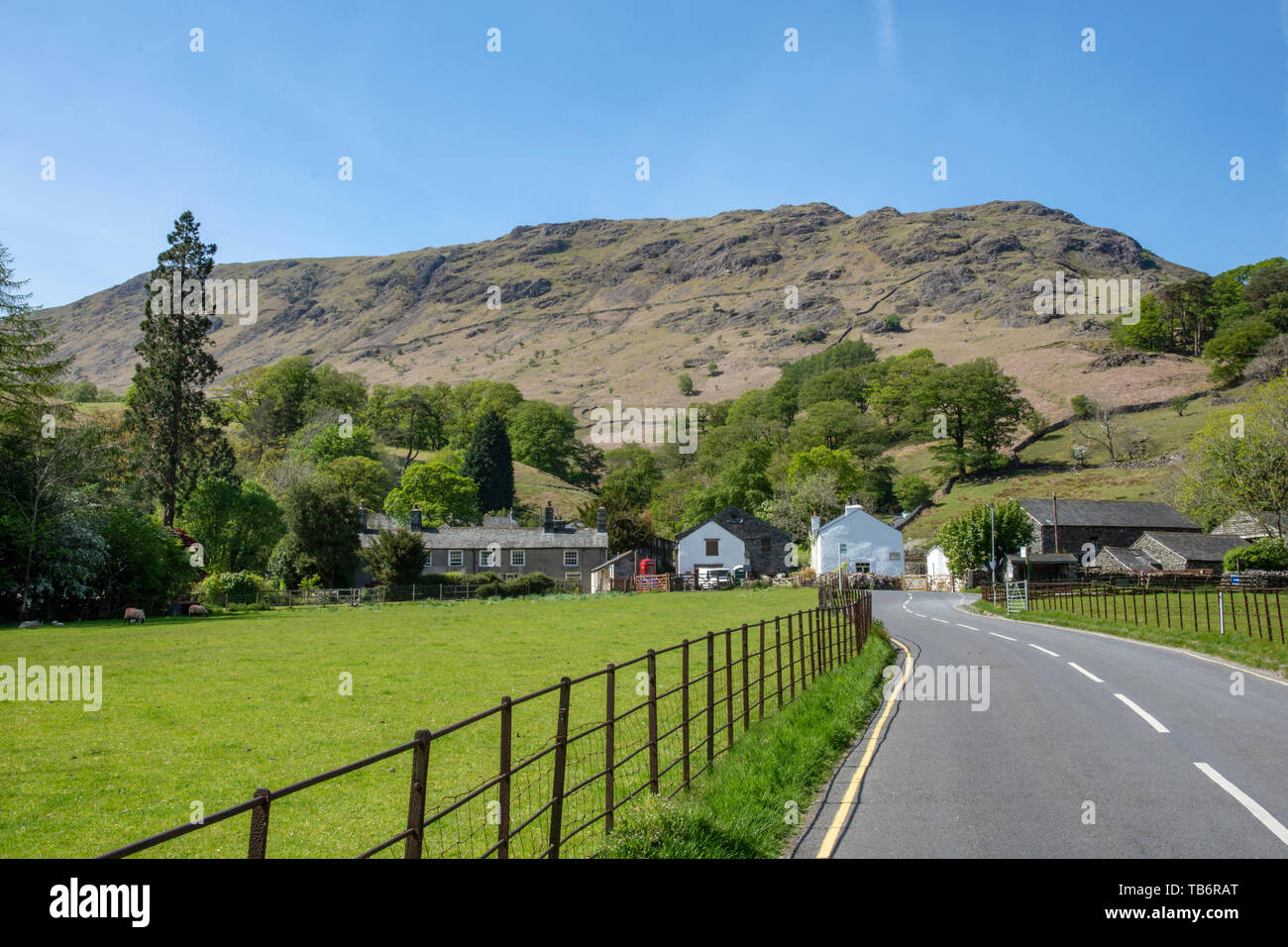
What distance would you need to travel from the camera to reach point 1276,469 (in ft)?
201

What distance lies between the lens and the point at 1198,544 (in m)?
72.6

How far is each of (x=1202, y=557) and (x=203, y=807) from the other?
262 ft

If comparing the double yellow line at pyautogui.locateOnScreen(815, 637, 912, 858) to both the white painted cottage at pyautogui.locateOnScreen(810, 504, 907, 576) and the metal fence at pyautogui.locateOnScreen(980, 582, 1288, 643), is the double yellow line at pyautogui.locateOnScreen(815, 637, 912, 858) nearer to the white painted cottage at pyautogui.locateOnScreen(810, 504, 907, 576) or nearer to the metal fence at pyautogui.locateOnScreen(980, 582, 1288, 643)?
the metal fence at pyautogui.locateOnScreen(980, 582, 1288, 643)

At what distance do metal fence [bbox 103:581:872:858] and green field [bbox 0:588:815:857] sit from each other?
165 mm

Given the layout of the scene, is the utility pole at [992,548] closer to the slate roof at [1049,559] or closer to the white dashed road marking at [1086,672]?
the slate roof at [1049,559]

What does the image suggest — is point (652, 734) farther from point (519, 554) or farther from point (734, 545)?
point (734, 545)

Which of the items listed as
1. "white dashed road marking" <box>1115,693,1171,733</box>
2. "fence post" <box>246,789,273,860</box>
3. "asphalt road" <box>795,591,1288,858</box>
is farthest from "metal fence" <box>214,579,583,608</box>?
"fence post" <box>246,789,273,860</box>

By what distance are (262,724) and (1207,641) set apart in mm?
25288

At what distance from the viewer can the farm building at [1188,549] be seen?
70.6 metres

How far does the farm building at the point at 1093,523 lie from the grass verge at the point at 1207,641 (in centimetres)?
4440

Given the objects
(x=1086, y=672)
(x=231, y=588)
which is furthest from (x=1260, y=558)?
(x=231, y=588)

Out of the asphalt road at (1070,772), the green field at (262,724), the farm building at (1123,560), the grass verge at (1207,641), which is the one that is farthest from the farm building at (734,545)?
the asphalt road at (1070,772)
